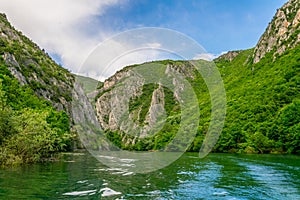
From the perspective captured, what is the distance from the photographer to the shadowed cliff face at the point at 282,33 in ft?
398

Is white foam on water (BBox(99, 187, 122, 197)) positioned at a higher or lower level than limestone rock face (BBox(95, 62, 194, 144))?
lower

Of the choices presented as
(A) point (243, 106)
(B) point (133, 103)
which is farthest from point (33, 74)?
(A) point (243, 106)

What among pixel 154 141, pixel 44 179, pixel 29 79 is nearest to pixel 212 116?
pixel 154 141

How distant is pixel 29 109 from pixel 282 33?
408 ft

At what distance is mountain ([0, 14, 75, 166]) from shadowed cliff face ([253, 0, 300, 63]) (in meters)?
85.7

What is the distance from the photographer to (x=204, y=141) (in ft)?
275

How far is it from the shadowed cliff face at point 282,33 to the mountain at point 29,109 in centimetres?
8575

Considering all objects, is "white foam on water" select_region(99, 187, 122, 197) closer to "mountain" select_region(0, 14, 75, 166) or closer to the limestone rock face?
"mountain" select_region(0, 14, 75, 166)

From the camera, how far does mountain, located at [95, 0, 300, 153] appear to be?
6819cm

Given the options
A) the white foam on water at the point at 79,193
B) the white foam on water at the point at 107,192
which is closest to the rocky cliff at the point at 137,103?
the white foam on water at the point at 107,192

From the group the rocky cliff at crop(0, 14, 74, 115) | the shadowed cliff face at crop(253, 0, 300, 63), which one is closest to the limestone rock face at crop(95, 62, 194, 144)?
the rocky cliff at crop(0, 14, 74, 115)

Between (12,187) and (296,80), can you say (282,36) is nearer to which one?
(296,80)

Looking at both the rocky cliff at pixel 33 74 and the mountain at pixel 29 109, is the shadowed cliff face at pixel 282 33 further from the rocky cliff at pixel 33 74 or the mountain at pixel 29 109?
the mountain at pixel 29 109

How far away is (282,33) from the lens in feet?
432
